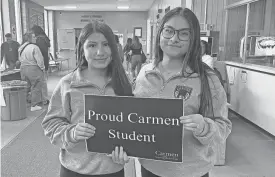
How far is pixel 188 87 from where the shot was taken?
1040 millimetres

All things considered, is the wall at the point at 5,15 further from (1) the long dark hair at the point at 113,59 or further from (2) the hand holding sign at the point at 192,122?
(2) the hand holding sign at the point at 192,122

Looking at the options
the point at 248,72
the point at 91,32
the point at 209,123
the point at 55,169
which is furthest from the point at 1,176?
the point at 248,72

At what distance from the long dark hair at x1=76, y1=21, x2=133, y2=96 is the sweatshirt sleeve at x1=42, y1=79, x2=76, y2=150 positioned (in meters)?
0.16

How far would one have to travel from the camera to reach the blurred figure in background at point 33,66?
15.9 feet

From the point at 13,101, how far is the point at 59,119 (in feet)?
12.3

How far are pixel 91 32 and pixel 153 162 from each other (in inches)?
24.5

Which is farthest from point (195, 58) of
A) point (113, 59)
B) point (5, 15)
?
point (5, 15)

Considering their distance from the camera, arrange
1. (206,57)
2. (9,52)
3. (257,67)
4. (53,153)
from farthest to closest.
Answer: (9,52), (257,67), (206,57), (53,153)

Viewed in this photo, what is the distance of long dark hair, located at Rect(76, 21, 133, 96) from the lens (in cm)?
111

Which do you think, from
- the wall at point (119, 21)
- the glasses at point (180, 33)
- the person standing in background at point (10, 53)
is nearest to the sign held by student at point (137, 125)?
the glasses at point (180, 33)

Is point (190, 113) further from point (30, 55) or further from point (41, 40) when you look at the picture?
point (41, 40)

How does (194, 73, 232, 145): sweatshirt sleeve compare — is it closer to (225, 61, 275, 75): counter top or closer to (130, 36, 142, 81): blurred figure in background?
(225, 61, 275, 75): counter top

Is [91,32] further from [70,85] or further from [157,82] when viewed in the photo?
[157,82]

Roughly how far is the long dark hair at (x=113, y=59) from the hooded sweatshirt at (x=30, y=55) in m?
4.00
